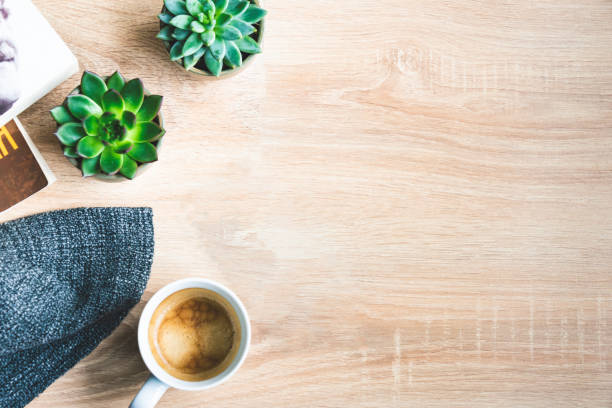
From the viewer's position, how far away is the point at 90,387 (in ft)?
2.67

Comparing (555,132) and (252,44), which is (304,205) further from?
(555,132)

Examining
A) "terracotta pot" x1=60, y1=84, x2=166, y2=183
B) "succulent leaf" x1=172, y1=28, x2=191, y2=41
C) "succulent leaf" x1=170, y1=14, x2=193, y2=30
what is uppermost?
"succulent leaf" x1=170, y1=14, x2=193, y2=30

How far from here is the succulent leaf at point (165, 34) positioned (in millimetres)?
739

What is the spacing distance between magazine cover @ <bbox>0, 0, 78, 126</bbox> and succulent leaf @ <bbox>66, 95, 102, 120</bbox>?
0.08 m

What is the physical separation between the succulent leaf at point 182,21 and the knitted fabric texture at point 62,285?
264 mm

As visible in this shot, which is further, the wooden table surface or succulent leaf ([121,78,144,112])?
the wooden table surface

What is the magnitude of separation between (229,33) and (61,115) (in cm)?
24

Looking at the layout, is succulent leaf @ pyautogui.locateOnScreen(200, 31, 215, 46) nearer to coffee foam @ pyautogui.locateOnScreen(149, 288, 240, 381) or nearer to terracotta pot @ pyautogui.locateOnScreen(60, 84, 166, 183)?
terracotta pot @ pyautogui.locateOnScreen(60, 84, 166, 183)

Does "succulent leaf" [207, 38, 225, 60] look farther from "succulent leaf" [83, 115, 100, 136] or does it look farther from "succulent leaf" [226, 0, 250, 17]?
"succulent leaf" [83, 115, 100, 136]

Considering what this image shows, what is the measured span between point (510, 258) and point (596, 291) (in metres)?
0.15

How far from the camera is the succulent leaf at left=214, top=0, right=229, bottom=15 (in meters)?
0.73

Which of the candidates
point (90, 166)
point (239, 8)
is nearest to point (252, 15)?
point (239, 8)

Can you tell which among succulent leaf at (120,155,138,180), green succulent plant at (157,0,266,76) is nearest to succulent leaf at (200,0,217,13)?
Result: green succulent plant at (157,0,266,76)

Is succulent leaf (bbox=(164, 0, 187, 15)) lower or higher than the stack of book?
higher
